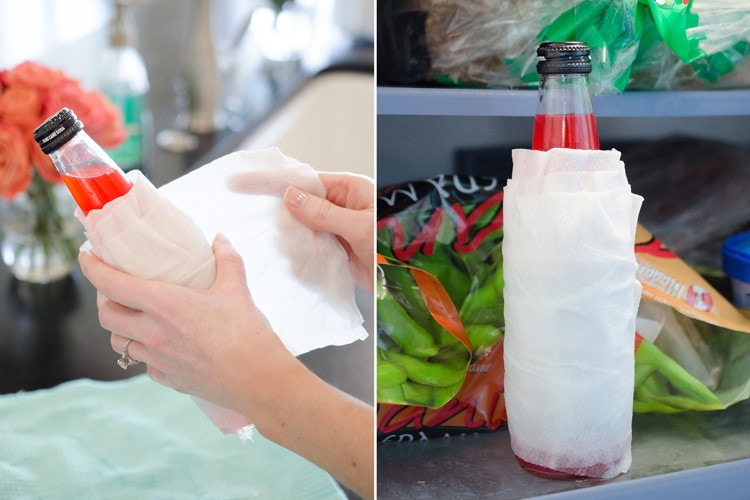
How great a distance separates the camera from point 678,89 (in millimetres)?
1088

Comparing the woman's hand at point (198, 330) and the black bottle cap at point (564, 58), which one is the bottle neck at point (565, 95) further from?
the woman's hand at point (198, 330)

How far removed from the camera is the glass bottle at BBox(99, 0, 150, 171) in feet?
3.02

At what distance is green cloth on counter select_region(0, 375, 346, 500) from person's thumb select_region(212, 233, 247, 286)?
0.13m

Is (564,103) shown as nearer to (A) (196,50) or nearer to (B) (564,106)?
(B) (564,106)

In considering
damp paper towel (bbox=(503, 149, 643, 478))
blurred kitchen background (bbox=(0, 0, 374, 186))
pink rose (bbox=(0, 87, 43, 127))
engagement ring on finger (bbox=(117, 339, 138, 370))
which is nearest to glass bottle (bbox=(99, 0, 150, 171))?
blurred kitchen background (bbox=(0, 0, 374, 186))

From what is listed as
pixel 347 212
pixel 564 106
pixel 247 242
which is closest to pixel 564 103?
pixel 564 106

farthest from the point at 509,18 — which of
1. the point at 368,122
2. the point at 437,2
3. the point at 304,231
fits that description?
the point at 304,231

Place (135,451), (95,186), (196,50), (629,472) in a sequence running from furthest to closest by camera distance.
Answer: (196,50), (629,472), (135,451), (95,186)

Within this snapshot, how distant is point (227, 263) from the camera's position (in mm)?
760

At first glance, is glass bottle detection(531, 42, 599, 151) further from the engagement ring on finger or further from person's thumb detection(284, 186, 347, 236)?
the engagement ring on finger

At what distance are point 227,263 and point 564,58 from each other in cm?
44

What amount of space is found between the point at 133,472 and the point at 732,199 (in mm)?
1065

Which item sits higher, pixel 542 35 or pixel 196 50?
pixel 542 35

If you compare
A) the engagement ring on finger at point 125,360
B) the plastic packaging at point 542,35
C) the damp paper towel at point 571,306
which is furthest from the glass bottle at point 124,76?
the damp paper towel at point 571,306
